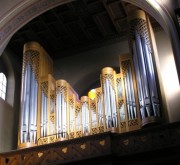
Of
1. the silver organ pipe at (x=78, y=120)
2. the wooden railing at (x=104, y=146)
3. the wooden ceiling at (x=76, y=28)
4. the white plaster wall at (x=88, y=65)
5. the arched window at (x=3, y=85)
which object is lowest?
the wooden railing at (x=104, y=146)

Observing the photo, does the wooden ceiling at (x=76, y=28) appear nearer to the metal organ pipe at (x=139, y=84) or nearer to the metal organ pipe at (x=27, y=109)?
the metal organ pipe at (x=27, y=109)

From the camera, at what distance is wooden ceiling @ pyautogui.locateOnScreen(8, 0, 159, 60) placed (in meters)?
12.9

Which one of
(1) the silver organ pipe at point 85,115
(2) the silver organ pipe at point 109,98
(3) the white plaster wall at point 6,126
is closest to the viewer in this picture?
(2) the silver organ pipe at point 109,98

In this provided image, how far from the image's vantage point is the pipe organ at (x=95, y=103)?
1102 cm

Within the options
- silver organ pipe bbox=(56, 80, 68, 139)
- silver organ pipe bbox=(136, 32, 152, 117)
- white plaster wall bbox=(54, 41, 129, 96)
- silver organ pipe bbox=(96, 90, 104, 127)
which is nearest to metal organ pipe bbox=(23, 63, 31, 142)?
silver organ pipe bbox=(56, 80, 68, 139)

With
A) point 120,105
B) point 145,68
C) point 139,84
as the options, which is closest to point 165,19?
point 145,68

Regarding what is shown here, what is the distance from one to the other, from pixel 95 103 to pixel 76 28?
9.80 feet

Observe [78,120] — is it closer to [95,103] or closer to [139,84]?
[95,103]

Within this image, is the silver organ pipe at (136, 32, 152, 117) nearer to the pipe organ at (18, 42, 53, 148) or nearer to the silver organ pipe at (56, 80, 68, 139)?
the silver organ pipe at (56, 80, 68, 139)

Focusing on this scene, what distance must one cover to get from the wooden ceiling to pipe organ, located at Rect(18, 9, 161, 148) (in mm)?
1224

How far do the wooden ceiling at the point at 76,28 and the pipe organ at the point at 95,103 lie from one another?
4.02ft

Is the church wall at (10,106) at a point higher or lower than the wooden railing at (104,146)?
higher

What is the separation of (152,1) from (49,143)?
14.3ft

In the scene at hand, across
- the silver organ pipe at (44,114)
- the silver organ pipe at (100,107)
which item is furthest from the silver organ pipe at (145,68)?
the silver organ pipe at (44,114)
